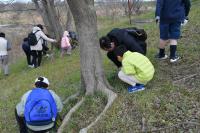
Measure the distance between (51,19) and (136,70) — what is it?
1112 centimetres

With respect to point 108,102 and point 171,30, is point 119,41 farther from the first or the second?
point 171,30

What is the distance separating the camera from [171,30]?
891cm

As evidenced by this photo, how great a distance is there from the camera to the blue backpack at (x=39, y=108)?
6.70m

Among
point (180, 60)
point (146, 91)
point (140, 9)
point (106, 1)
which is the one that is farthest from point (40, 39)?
point (106, 1)

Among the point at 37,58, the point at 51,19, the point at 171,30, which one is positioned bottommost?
the point at 37,58

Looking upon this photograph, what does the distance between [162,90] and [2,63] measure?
989 cm

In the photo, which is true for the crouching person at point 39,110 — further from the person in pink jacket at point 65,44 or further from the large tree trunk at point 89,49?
the person in pink jacket at point 65,44

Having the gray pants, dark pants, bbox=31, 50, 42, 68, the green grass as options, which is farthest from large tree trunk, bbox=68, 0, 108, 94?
the gray pants

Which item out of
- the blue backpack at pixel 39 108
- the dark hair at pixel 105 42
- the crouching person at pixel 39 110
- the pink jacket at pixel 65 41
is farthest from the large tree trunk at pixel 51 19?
the blue backpack at pixel 39 108

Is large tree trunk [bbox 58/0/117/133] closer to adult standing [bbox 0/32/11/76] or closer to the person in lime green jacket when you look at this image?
the person in lime green jacket

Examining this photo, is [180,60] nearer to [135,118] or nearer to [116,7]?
[135,118]

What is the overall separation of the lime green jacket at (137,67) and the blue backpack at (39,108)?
1.47 m

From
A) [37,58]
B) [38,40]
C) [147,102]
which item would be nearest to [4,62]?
[37,58]

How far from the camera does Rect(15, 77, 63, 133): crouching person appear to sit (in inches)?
264
